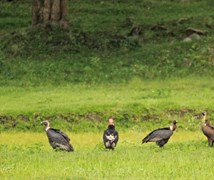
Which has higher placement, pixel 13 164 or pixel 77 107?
pixel 13 164

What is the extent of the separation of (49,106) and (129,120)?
7.44 ft

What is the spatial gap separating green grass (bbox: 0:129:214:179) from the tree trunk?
15.0m

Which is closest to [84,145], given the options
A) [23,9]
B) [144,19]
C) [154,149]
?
[154,149]

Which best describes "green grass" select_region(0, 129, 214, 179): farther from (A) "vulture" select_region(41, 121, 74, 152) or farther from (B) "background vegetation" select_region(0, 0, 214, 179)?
(A) "vulture" select_region(41, 121, 74, 152)

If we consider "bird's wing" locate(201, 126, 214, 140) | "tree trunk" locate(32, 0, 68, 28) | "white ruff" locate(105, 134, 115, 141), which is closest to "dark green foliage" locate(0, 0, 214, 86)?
"tree trunk" locate(32, 0, 68, 28)

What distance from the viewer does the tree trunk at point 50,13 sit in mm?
33625

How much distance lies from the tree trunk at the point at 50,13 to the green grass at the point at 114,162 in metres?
15.0

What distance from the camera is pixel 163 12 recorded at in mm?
40562

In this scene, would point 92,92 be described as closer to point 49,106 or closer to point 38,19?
point 49,106

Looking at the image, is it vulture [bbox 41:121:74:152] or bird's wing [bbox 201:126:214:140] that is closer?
vulture [bbox 41:121:74:152]

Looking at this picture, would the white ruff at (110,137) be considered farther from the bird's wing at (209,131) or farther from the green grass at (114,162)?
the bird's wing at (209,131)

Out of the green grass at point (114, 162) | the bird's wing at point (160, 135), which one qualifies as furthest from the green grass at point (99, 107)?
the bird's wing at point (160, 135)

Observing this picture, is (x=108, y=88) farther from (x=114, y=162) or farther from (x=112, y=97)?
(x=114, y=162)

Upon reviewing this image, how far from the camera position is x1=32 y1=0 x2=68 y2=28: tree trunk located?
33.6 meters
